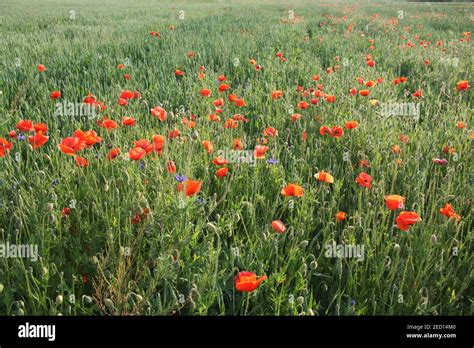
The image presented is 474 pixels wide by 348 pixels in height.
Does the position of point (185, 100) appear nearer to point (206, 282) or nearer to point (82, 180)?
point (82, 180)

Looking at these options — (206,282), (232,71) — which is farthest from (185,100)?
(206,282)

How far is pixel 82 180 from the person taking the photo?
88.6 inches

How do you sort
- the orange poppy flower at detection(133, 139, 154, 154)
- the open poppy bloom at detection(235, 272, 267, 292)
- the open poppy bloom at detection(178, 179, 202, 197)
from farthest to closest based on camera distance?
the orange poppy flower at detection(133, 139, 154, 154), the open poppy bloom at detection(178, 179, 202, 197), the open poppy bloom at detection(235, 272, 267, 292)

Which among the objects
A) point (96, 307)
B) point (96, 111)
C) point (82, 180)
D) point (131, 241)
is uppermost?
point (96, 111)

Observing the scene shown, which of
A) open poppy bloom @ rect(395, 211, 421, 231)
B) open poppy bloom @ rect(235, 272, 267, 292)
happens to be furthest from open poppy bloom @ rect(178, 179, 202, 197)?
open poppy bloom @ rect(395, 211, 421, 231)

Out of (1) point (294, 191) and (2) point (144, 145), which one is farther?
(2) point (144, 145)

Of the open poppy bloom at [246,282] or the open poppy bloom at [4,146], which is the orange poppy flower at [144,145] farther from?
the open poppy bloom at [246,282]

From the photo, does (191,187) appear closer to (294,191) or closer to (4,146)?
(294,191)

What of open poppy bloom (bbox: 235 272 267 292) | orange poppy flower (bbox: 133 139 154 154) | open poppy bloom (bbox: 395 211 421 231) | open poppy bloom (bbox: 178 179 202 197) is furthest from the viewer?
orange poppy flower (bbox: 133 139 154 154)

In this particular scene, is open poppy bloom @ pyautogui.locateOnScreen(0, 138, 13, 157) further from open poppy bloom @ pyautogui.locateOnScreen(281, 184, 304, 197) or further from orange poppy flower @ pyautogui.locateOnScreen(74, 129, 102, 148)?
open poppy bloom @ pyautogui.locateOnScreen(281, 184, 304, 197)

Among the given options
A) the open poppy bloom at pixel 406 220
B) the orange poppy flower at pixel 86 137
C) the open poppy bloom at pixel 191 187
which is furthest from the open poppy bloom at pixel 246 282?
the orange poppy flower at pixel 86 137

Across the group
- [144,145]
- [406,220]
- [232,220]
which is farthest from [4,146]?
[406,220]

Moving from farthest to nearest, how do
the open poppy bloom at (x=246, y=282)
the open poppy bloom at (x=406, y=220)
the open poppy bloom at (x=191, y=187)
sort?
the open poppy bloom at (x=191, y=187), the open poppy bloom at (x=406, y=220), the open poppy bloom at (x=246, y=282)
